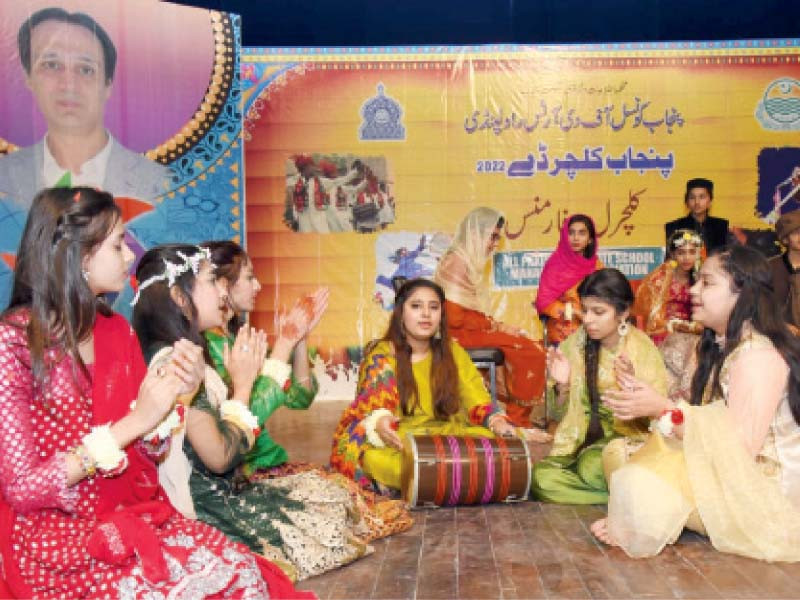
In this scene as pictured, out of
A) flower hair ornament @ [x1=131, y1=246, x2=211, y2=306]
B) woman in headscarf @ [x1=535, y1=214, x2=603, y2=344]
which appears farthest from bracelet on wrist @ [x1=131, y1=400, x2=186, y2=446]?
woman in headscarf @ [x1=535, y1=214, x2=603, y2=344]

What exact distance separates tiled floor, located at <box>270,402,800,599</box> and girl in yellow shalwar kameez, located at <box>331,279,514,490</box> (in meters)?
0.52

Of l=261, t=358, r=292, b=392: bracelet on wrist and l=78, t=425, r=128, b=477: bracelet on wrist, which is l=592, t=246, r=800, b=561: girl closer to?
l=261, t=358, r=292, b=392: bracelet on wrist

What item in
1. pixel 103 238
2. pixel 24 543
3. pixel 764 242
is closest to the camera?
pixel 24 543

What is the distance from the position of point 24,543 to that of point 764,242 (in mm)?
6715

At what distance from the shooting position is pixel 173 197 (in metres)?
5.02

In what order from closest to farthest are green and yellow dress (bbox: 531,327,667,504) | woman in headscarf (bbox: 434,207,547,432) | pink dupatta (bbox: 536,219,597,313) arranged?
green and yellow dress (bbox: 531,327,667,504), woman in headscarf (bbox: 434,207,547,432), pink dupatta (bbox: 536,219,597,313)

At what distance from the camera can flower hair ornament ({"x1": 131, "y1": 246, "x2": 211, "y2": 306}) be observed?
2869 mm

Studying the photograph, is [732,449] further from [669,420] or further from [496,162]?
[496,162]

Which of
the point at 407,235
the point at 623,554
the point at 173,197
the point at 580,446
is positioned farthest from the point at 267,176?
the point at 623,554

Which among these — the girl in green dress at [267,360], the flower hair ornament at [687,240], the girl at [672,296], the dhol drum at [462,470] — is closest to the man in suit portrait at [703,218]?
the girl at [672,296]

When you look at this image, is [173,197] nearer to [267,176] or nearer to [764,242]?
[267,176]

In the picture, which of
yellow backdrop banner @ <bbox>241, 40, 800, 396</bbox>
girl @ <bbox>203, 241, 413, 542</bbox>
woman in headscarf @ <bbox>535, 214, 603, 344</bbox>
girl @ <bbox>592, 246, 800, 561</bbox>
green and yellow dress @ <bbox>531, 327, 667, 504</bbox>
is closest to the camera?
girl @ <bbox>592, 246, 800, 561</bbox>

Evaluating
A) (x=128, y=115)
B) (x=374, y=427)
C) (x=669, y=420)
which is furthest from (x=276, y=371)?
(x=128, y=115)

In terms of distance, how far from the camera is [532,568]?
3197 millimetres
